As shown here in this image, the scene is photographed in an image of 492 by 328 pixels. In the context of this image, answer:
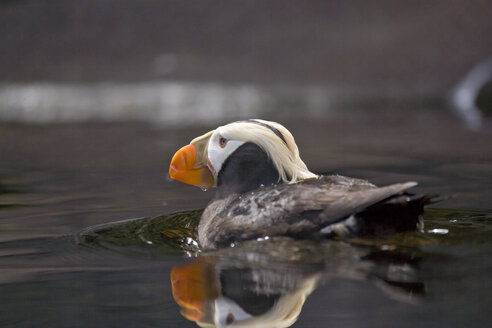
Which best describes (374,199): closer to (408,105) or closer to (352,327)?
(352,327)

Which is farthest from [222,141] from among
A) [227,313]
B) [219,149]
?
[227,313]

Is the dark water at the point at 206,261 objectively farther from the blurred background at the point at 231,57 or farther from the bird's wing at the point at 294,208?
the blurred background at the point at 231,57

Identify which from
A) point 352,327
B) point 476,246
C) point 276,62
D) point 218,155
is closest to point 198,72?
point 276,62

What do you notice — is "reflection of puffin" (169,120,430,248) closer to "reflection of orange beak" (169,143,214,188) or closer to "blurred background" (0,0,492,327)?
"reflection of orange beak" (169,143,214,188)

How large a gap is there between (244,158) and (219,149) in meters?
0.15

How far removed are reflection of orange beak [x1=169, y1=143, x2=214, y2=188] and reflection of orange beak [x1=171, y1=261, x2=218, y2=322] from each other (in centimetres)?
83

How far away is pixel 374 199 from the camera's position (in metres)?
3.36

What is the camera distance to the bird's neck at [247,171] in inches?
161

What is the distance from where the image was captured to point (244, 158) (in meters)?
4.11

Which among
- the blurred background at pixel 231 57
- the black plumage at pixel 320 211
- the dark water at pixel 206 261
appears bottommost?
the dark water at pixel 206 261

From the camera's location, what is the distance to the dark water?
2.91 metres

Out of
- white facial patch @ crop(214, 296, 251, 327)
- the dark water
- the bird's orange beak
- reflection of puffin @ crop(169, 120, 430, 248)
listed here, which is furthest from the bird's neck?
white facial patch @ crop(214, 296, 251, 327)

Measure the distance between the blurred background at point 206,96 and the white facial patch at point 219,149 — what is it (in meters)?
0.68

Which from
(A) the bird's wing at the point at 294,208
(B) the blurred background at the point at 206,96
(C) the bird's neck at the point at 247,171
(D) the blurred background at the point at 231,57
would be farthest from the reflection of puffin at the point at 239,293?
(D) the blurred background at the point at 231,57
